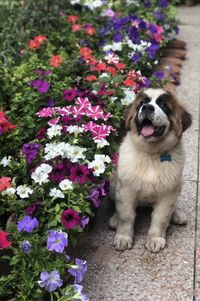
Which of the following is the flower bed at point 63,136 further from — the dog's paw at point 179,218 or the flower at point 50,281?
the dog's paw at point 179,218

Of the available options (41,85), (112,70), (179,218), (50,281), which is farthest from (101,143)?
(112,70)

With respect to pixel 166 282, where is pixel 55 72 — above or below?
above

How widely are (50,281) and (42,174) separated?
76cm

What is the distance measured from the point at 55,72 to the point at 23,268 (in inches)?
97.9

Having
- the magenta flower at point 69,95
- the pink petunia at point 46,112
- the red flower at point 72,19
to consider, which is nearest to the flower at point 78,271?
the pink petunia at point 46,112

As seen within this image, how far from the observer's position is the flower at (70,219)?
3.03m

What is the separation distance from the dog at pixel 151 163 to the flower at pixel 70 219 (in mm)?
555

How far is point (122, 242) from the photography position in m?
3.56

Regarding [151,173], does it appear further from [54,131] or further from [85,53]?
[85,53]

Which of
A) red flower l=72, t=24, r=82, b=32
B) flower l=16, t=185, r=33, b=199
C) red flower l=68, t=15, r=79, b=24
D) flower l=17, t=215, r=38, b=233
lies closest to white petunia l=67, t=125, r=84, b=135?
flower l=16, t=185, r=33, b=199

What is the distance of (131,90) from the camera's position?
4.73 m

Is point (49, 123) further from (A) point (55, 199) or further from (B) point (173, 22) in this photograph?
(B) point (173, 22)

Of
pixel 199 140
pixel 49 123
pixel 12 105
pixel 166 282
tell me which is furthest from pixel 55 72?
pixel 166 282

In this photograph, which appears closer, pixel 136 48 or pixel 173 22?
pixel 136 48
